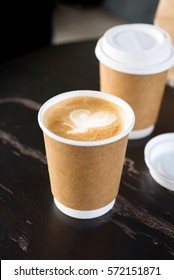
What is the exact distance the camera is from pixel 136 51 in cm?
Answer: 89

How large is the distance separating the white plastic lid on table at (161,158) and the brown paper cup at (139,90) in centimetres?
6

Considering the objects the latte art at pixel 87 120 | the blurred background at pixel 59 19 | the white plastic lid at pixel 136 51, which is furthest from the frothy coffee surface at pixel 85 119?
the blurred background at pixel 59 19

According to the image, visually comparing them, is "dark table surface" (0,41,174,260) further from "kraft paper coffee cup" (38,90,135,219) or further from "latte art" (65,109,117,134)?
"latte art" (65,109,117,134)

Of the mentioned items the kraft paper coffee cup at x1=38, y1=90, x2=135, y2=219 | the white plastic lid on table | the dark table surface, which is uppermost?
the kraft paper coffee cup at x1=38, y1=90, x2=135, y2=219

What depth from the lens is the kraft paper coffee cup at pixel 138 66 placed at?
2.87 feet

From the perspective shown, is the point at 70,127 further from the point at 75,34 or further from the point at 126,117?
the point at 75,34

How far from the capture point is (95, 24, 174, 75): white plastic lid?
0.87 meters

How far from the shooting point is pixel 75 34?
7.24 feet

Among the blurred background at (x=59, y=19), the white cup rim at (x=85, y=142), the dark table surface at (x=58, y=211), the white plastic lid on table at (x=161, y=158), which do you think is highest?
the white cup rim at (x=85, y=142)

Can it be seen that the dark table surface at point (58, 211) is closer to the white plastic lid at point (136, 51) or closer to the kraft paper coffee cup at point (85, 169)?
the kraft paper coffee cup at point (85, 169)

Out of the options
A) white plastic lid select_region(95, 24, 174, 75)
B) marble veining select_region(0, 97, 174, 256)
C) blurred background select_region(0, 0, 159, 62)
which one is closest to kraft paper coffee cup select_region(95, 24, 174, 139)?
white plastic lid select_region(95, 24, 174, 75)

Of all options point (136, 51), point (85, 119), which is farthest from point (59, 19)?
point (85, 119)

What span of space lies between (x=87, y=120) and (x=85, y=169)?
0.33ft

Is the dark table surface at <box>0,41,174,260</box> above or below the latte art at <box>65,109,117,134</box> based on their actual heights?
below
